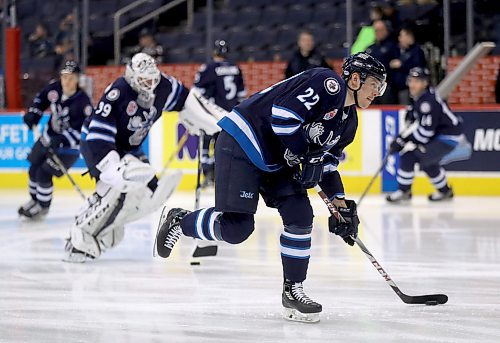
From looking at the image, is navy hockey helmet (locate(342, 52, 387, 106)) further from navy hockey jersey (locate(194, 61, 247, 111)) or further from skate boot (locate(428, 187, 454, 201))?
navy hockey jersey (locate(194, 61, 247, 111))

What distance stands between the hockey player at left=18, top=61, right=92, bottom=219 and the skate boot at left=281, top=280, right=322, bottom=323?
12.3 feet

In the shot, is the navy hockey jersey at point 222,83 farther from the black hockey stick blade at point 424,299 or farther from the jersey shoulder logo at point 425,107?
the black hockey stick blade at point 424,299

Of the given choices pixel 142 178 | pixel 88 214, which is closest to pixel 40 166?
pixel 88 214

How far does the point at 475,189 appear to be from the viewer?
30.4ft

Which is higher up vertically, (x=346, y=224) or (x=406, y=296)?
(x=346, y=224)

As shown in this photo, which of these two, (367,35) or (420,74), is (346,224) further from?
(367,35)

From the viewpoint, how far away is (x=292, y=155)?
368 cm

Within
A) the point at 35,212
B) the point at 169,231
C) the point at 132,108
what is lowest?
the point at 35,212

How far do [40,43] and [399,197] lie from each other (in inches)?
193

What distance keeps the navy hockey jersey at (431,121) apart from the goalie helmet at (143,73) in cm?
389

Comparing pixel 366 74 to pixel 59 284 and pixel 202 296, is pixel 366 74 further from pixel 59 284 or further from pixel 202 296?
pixel 59 284

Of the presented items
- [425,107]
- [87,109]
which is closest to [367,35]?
[425,107]

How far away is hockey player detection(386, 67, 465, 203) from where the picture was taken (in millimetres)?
8633

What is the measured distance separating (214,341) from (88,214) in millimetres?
2191
